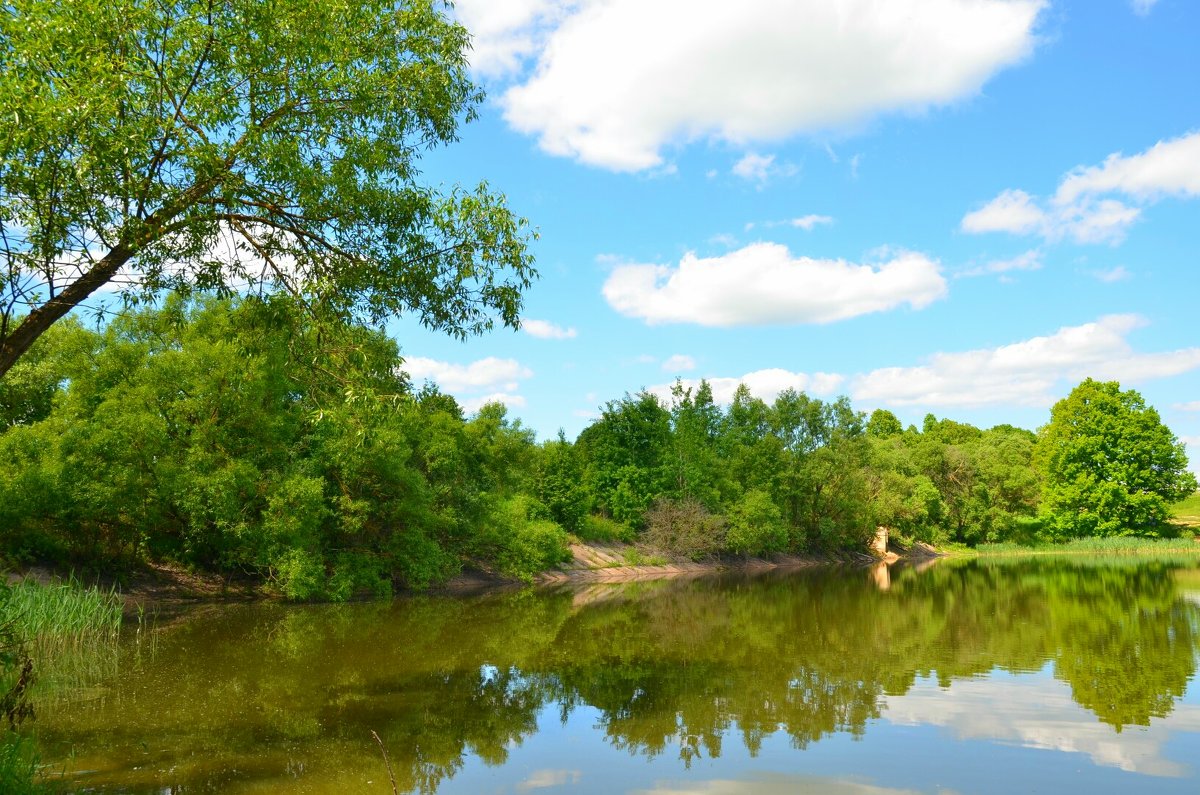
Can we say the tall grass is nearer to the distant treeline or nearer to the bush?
the distant treeline

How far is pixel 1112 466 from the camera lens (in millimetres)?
70062

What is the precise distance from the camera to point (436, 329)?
12211 mm

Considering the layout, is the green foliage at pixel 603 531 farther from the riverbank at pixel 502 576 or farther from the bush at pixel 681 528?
the bush at pixel 681 528

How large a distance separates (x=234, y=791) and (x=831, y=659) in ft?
44.0

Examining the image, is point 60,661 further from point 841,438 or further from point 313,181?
point 841,438

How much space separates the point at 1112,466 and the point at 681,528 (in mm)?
41336

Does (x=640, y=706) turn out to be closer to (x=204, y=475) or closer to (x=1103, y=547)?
(x=204, y=475)

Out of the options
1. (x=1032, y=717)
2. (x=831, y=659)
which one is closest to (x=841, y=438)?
(x=831, y=659)

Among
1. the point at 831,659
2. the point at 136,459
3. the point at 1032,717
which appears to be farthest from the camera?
the point at 136,459

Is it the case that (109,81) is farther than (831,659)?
No

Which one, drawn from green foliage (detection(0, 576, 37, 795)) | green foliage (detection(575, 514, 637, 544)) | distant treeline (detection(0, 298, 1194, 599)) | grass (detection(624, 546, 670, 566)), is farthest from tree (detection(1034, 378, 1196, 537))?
green foliage (detection(0, 576, 37, 795))

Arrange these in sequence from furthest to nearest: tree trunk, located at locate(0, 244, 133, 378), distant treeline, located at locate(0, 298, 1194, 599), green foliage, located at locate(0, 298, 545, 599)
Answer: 1. green foliage, located at locate(0, 298, 545, 599)
2. distant treeline, located at locate(0, 298, 1194, 599)
3. tree trunk, located at locate(0, 244, 133, 378)

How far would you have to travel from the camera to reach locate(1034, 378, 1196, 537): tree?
69438mm

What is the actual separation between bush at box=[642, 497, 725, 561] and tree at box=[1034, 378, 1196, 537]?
36.8 metres
